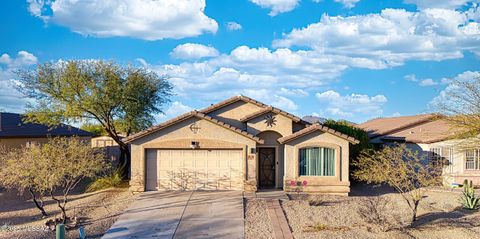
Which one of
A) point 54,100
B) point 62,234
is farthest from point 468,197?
point 54,100

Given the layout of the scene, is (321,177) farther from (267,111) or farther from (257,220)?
(257,220)

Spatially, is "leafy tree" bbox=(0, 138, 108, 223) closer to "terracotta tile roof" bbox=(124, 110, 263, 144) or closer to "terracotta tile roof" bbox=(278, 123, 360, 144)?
"terracotta tile roof" bbox=(124, 110, 263, 144)

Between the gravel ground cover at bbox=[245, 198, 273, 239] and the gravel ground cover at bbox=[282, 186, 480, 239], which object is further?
the gravel ground cover at bbox=[282, 186, 480, 239]

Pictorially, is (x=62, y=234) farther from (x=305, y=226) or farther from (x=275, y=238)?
(x=305, y=226)

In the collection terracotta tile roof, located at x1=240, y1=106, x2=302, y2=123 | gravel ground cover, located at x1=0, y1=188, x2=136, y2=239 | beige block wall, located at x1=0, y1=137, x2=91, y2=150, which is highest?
terracotta tile roof, located at x1=240, y1=106, x2=302, y2=123

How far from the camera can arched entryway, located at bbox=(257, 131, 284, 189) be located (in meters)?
23.7

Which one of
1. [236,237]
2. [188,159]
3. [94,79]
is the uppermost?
[94,79]

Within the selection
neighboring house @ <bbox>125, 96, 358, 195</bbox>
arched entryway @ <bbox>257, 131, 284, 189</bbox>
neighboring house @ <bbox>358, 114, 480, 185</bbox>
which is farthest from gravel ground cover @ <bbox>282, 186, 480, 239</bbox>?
neighboring house @ <bbox>358, 114, 480, 185</bbox>

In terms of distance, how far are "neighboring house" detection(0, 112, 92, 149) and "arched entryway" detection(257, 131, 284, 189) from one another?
41.8 feet

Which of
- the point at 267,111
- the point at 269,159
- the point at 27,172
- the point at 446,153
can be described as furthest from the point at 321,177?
the point at 27,172

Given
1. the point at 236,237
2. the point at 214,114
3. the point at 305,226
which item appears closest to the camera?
the point at 236,237

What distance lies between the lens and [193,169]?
73.5 ft

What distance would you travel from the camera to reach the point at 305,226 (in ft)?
51.3

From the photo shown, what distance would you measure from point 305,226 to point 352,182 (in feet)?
38.6
